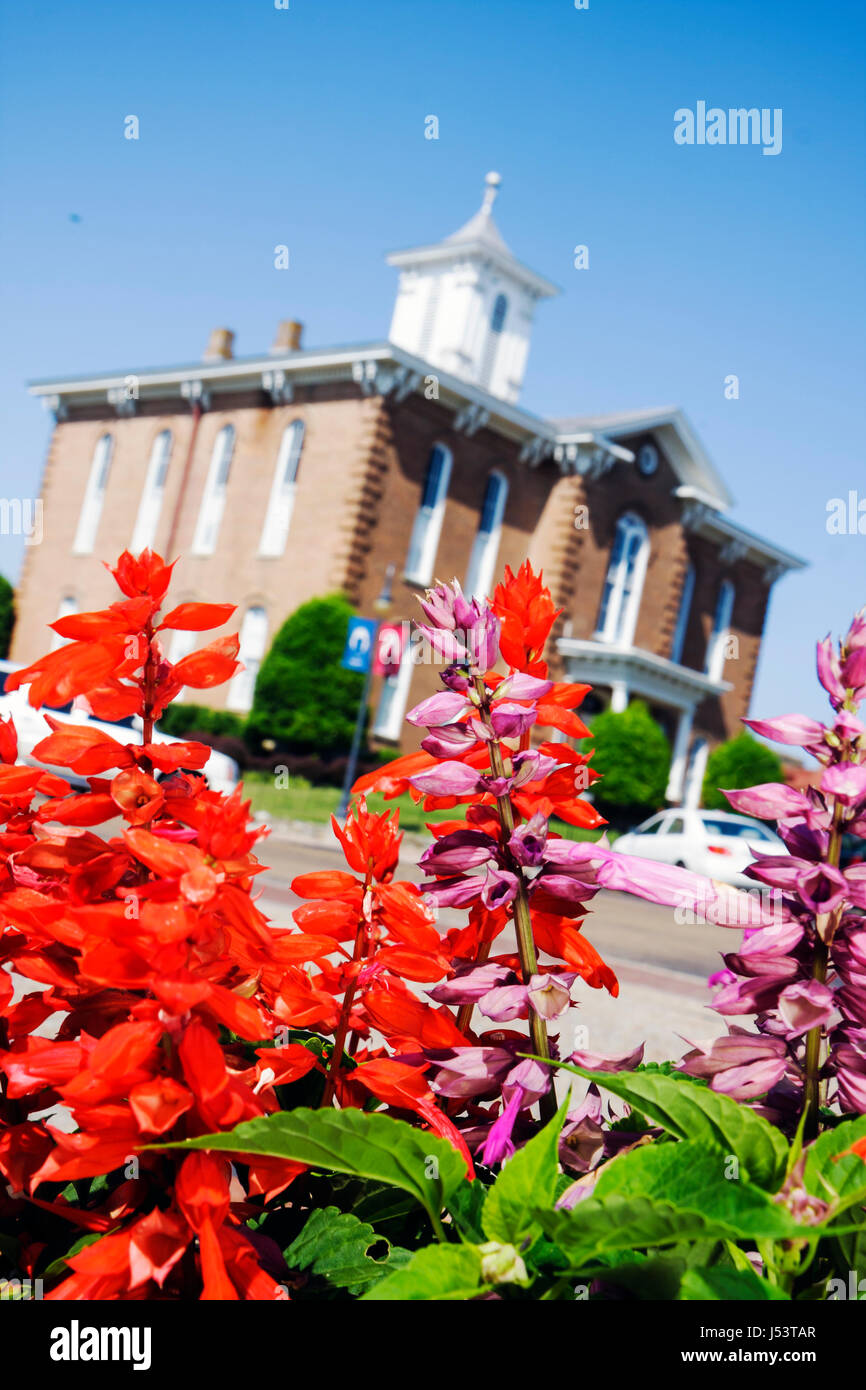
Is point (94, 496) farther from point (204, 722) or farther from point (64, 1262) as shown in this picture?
point (64, 1262)

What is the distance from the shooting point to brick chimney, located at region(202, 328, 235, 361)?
3766 centimetres

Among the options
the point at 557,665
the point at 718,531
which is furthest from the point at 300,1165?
the point at 718,531

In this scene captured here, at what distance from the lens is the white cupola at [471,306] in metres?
39.6

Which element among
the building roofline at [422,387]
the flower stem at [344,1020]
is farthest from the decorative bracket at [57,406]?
the flower stem at [344,1020]

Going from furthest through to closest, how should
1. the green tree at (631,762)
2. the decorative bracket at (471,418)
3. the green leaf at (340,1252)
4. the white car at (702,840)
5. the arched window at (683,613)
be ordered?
the arched window at (683,613) < the green tree at (631,762) < the decorative bracket at (471,418) < the white car at (702,840) < the green leaf at (340,1252)

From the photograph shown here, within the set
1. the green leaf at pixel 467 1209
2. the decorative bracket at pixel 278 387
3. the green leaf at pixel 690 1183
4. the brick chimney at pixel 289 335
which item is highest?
the brick chimney at pixel 289 335

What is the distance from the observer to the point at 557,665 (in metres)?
35.3

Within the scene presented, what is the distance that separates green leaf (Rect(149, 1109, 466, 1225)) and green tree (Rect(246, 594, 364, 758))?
27.3m

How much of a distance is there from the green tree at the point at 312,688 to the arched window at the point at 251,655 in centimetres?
251

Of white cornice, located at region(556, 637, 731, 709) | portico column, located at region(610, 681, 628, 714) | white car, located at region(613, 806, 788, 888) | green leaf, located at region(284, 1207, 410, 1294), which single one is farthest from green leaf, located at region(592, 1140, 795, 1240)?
portico column, located at region(610, 681, 628, 714)

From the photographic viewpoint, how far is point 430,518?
31891 mm

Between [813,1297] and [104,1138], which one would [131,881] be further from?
[813,1297]

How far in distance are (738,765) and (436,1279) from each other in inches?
1451

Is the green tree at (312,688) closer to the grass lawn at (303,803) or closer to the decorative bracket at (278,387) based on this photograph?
the grass lawn at (303,803)
